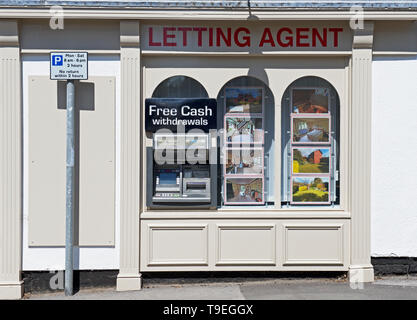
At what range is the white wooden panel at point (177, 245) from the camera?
9250mm

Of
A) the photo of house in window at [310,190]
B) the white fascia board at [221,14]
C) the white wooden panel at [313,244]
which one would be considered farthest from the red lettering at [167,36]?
the white wooden panel at [313,244]

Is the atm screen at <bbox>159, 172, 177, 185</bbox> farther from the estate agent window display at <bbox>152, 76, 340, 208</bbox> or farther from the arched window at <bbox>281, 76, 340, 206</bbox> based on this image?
the arched window at <bbox>281, 76, 340, 206</bbox>

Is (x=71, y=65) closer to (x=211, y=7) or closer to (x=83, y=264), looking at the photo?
(x=211, y=7)

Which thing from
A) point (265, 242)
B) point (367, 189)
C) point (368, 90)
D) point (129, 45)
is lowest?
point (265, 242)

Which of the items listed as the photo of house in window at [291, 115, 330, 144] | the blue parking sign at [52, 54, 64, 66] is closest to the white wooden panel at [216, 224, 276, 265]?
the photo of house in window at [291, 115, 330, 144]

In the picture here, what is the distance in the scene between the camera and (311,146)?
9562 mm

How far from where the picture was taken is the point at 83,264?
9.16 metres

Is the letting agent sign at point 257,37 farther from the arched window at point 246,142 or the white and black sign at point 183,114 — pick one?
the white and black sign at point 183,114

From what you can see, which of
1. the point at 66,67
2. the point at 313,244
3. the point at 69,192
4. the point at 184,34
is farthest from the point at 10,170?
the point at 313,244

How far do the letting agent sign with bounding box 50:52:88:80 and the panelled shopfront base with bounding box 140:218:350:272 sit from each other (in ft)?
7.00

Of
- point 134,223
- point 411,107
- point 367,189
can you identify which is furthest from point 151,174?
point 411,107

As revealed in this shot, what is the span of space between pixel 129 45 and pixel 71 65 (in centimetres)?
82

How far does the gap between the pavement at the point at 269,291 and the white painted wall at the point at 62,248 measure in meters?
0.37

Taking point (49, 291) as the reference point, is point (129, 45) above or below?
above
